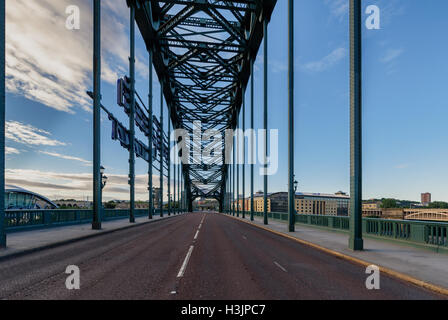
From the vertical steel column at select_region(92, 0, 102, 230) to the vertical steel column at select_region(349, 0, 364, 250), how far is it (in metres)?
15.0

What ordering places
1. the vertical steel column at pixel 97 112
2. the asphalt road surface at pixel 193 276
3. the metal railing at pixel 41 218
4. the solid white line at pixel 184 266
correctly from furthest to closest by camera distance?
1. the vertical steel column at pixel 97 112
2. the metal railing at pixel 41 218
3. the solid white line at pixel 184 266
4. the asphalt road surface at pixel 193 276

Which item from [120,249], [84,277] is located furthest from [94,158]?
[84,277]

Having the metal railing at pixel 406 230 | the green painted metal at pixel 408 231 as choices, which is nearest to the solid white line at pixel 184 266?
the green painted metal at pixel 408 231

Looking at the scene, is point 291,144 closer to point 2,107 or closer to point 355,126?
point 355,126

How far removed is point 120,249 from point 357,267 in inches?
334

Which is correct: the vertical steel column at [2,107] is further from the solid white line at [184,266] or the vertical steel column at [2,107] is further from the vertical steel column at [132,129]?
the vertical steel column at [132,129]

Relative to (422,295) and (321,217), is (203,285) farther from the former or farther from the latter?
(321,217)

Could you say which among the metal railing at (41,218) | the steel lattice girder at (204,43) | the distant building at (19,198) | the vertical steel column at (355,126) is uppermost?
the steel lattice girder at (204,43)

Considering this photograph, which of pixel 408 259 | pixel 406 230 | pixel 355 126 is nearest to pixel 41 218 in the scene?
pixel 355 126

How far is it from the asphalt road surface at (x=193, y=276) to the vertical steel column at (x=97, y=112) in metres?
8.25

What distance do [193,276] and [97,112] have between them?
50.3ft

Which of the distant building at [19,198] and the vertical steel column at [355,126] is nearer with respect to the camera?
the vertical steel column at [355,126]

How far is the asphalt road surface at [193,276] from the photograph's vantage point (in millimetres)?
5484

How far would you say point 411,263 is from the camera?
8297mm
